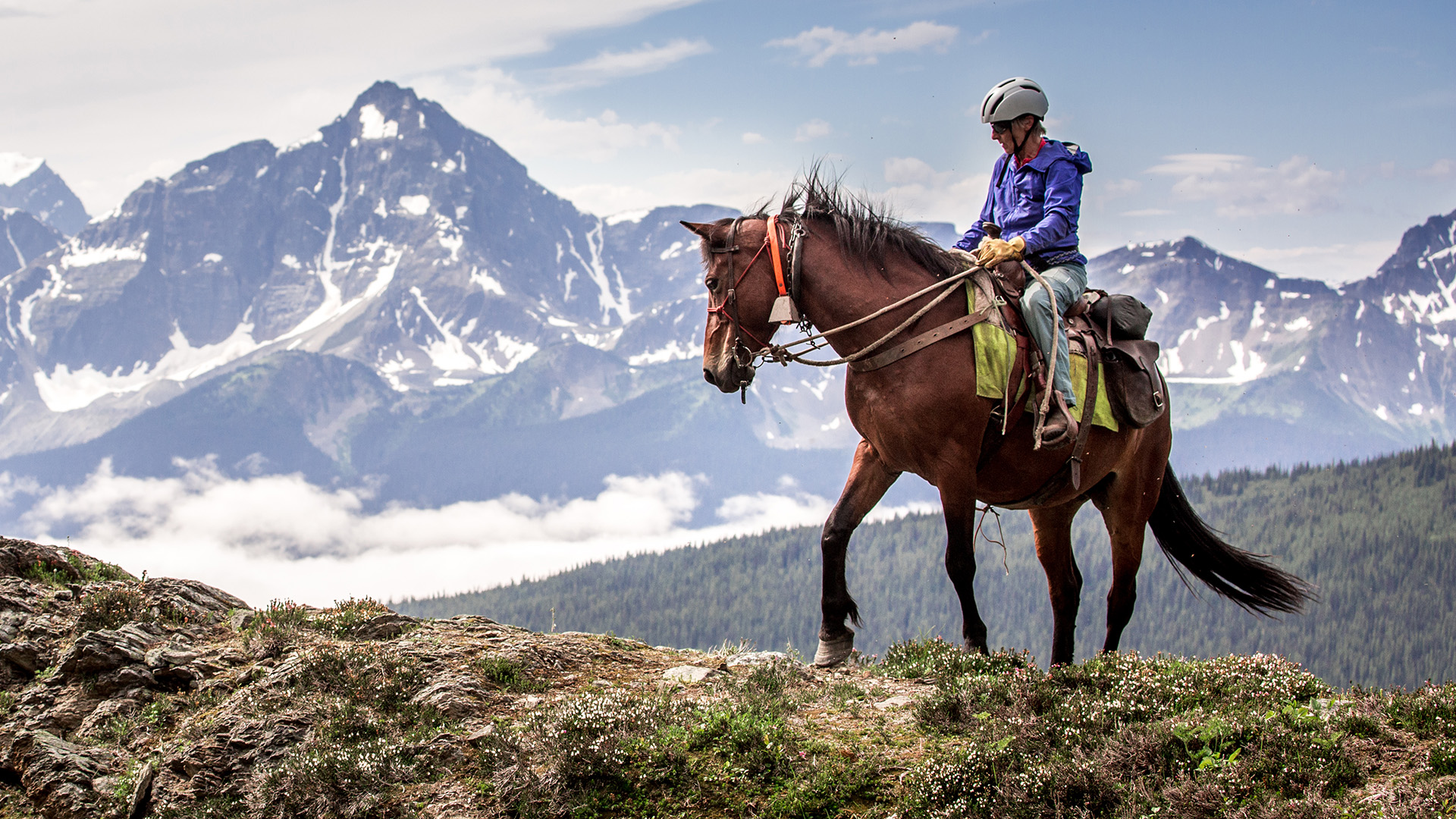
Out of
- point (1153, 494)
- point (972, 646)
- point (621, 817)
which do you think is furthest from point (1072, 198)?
point (621, 817)

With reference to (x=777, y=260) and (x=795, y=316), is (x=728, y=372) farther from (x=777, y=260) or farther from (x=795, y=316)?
(x=777, y=260)

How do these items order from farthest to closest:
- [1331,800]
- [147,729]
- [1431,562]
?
1. [1431,562]
2. [147,729]
3. [1331,800]

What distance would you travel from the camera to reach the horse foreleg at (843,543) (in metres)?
8.95

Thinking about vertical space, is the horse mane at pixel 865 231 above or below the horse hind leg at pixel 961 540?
above

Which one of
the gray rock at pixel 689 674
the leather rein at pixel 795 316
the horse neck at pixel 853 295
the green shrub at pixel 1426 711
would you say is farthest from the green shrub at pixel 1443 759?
the gray rock at pixel 689 674

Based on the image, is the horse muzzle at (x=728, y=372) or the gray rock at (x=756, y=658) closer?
the horse muzzle at (x=728, y=372)

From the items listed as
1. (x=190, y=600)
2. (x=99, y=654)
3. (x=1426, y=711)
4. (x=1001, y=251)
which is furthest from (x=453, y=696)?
(x=1426, y=711)

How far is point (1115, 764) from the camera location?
6.47m

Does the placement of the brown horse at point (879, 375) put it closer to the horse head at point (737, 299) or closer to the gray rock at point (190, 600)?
the horse head at point (737, 299)

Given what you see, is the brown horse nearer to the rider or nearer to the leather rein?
the leather rein

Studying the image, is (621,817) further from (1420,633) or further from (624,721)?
(1420,633)

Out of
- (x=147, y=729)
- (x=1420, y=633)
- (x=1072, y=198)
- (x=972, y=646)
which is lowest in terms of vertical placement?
(x=1420, y=633)

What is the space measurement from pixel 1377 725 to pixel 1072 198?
4.93m

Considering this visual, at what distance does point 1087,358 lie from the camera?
9.60 metres
